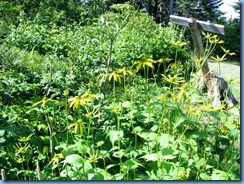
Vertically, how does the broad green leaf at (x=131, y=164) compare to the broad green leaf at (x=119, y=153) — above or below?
below

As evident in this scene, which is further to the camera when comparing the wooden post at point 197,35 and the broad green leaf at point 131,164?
the wooden post at point 197,35

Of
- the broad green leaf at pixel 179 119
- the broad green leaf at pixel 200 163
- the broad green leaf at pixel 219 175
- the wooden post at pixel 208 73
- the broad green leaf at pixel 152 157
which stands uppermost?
the wooden post at pixel 208 73

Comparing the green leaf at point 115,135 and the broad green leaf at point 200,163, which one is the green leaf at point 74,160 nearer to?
the green leaf at point 115,135

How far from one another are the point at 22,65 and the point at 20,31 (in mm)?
680

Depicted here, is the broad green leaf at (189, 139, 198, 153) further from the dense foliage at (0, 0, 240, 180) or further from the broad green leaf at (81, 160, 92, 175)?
the broad green leaf at (81, 160, 92, 175)

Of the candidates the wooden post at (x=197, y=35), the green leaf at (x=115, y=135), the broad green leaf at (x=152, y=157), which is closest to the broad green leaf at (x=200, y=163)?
the broad green leaf at (x=152, y=157)

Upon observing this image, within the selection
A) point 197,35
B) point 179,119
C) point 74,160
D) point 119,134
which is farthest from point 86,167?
point 197,35

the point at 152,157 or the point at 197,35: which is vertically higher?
the point at 197,35

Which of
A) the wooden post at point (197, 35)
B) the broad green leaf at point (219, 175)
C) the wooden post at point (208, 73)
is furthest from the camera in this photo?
the wooden post at point (197, 35)

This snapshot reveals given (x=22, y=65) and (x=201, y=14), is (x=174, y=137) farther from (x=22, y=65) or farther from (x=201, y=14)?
(x=22, y=65)

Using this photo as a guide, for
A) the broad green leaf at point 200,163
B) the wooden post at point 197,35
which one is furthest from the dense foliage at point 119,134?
the wooden post at point 197,35

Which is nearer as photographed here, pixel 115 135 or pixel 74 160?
pixel 74 160

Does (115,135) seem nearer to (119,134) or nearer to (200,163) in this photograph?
(119,134)

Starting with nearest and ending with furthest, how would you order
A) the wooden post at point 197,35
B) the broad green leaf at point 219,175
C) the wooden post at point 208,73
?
the broad green leaf at point 219,175, the wooden post at point 208,73, the wooden post at point 197,35
